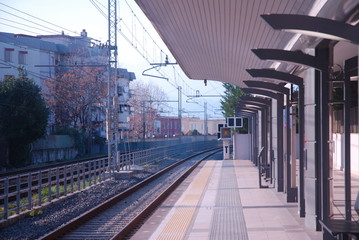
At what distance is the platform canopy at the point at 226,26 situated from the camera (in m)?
8.55

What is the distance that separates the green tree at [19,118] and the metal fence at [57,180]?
15.0ft

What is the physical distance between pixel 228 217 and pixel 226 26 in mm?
4154

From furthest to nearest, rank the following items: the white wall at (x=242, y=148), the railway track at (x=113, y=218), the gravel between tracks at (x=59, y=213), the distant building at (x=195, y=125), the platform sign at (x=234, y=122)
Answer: the distant building at (x=195, y=125) → the white wall at (x=242, y=148) → the platform sign at (x=234, y=122) → the gravel between tracks at (x=59, y=213) → the railway track at (x=113, y=218)

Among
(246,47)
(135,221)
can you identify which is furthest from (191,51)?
(135,221)

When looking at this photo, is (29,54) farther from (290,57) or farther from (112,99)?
(290,57)

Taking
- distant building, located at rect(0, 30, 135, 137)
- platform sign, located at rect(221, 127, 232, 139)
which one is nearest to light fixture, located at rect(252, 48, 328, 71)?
platform sign, located at rect(221, 127, 232, 139)

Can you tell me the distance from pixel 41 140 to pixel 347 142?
34137 mm

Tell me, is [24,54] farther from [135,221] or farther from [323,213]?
[323,213]

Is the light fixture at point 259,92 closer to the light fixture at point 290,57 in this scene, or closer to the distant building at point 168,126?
the light fixture at point 290,57

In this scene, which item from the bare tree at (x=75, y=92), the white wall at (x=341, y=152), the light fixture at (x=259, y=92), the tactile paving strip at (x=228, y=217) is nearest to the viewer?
the tactile paving strip at (x=228, y=217)

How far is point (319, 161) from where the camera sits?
902 cm

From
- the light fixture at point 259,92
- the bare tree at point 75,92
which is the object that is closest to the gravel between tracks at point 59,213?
the light fixture at point 259,92

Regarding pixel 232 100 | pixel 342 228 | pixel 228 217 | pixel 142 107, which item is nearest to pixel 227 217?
pixel 228 217

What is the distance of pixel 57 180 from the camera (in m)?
14.7
